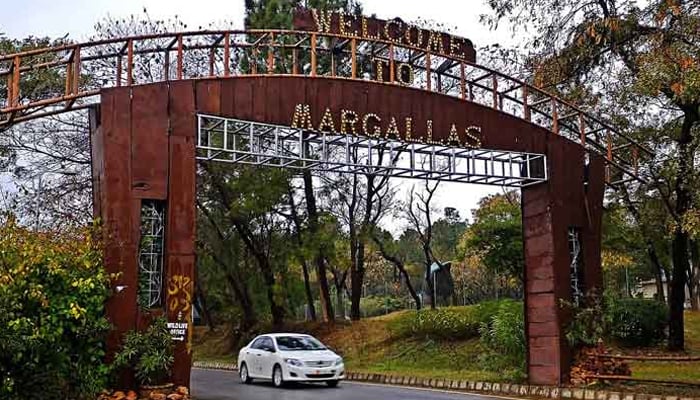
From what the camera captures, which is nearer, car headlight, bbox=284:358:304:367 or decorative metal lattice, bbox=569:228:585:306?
decorative metal lattice, bbox=569:228:585:306

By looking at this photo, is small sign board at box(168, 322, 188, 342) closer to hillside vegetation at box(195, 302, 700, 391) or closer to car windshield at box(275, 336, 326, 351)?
car windshield at box(275, 336, 326, 351)

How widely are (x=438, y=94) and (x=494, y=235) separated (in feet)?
37.4

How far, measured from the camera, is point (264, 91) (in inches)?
532

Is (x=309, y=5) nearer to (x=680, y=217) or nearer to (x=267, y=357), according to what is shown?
(x=267, y=357)

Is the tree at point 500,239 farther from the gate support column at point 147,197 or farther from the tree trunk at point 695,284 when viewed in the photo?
the gate support column at point 147,197

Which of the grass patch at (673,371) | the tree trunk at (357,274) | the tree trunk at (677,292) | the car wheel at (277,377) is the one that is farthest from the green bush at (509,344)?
the tree trunk at (357,274)

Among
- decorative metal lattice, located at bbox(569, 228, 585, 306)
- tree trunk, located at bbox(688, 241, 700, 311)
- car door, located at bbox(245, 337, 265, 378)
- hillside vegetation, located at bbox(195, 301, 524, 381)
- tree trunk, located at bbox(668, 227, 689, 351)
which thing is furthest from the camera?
tree trunk, located at bbox(688, 241, 700, 311)

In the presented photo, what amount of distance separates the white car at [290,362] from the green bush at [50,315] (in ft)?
20.1

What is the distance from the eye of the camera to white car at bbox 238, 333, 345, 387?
1684 cm

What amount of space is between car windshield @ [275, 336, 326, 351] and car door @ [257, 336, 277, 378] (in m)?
0.20

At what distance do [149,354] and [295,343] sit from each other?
269 inches

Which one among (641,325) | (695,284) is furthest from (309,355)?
(695,284)

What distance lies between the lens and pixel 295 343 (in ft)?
59.4

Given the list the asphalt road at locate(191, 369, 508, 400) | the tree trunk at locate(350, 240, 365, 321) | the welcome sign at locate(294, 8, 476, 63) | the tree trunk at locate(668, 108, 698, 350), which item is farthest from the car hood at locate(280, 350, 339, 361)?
the tree trunk at locate(350, 240, 365, 321)
